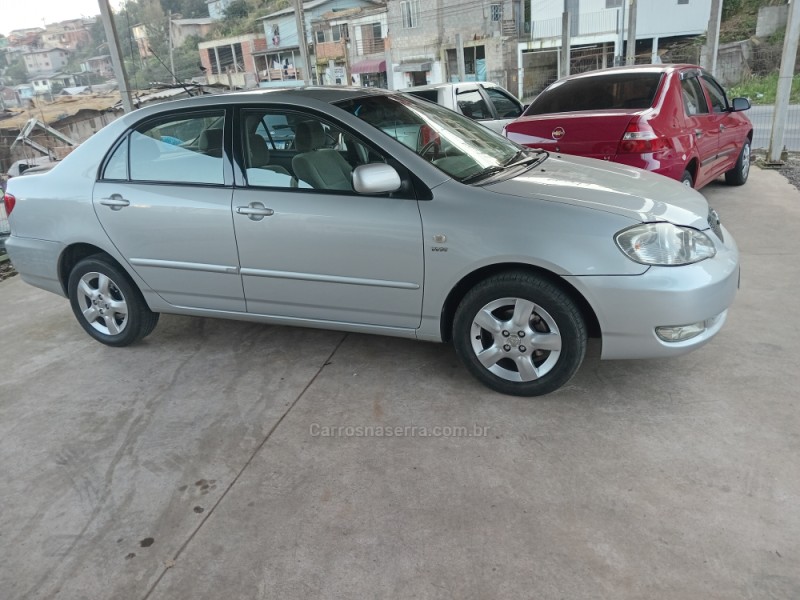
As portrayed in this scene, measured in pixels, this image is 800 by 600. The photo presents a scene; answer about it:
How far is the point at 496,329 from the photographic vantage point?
9.71 ft

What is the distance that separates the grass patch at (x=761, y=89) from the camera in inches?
700

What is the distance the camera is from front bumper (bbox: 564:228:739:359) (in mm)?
2656

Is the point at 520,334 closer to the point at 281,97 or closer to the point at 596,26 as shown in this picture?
the point at 281,97

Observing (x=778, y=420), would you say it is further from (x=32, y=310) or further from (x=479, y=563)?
(x=32, y=310)

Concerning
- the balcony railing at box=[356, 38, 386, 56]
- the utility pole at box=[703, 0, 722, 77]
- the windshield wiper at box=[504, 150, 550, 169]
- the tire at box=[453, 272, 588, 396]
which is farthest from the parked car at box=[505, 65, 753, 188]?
the balcony railing at box=[356, 38, 386, 56]

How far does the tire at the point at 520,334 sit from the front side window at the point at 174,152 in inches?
64.3

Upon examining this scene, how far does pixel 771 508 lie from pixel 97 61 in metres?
9.69

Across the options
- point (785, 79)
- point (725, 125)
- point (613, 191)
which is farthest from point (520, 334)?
point (785, 79)

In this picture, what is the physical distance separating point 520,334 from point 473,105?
6310 millimetres

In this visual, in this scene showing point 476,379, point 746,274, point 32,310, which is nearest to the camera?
point 476,379

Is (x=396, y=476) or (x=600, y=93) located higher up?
(x=600, y=93)

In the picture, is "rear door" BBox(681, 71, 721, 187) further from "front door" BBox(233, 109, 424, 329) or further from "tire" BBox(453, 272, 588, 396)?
"front door" BBox(233, 109, 424, 329)

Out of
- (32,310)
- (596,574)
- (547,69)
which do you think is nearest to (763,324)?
(596,574)

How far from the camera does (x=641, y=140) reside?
496cm
